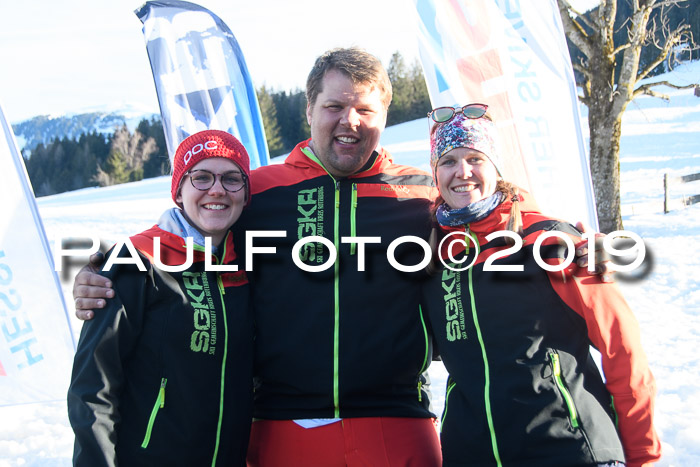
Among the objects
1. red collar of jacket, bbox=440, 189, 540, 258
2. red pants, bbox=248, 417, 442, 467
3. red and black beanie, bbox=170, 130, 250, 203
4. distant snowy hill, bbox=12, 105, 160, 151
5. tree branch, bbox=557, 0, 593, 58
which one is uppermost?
distant snowy hill, bbox=12, 105, 160, 151

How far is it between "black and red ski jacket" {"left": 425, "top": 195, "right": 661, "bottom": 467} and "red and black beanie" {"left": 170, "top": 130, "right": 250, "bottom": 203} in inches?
41.9

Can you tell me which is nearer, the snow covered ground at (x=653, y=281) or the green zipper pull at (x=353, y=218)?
the green zipper pull at (x=353, y=218)

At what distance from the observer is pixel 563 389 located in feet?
6.66

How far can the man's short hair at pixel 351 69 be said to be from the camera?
2549 mm

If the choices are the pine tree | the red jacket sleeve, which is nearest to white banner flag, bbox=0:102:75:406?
the red jacket sleeve

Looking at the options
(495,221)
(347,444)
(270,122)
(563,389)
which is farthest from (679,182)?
(270,122)

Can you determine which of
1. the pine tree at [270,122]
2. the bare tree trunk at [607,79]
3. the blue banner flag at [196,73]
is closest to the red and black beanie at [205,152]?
the blue banner flag at [196,73]

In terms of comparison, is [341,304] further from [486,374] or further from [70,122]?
[70,122]

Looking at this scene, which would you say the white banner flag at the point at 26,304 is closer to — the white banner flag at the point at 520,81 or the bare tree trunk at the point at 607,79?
the white banner flag at the point at 520,81

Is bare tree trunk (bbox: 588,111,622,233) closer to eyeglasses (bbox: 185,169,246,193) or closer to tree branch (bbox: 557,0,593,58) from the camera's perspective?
tree branch (bbox: 557,0,593,58)

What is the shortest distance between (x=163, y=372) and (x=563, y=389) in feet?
4.88

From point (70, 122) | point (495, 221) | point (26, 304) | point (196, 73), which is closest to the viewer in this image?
point (495, 221)

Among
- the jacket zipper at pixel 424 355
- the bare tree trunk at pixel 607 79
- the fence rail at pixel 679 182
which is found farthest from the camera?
the fence rail at pixel 679 182

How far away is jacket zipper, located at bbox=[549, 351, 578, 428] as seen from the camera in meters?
2.00
